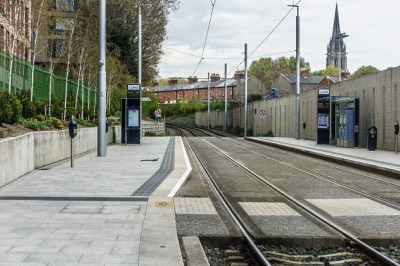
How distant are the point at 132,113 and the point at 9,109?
15.5 metres

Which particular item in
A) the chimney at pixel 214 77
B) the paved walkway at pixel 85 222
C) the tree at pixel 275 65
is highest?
the tree at pixel 275 65

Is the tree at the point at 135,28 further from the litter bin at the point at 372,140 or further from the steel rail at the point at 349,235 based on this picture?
the steel rail at the point at 349,235

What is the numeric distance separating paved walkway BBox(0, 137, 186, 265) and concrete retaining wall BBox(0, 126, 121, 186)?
11.9 inches

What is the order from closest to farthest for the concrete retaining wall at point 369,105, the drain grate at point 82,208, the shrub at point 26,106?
1. the drain grate at point 82,208
2. the shrub at point 26,106
3. the concrete retaining wall at point 369,105

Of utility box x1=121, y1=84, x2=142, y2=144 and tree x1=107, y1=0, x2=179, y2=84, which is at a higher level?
tree x1=107, y1=0, x2=179, y2=84

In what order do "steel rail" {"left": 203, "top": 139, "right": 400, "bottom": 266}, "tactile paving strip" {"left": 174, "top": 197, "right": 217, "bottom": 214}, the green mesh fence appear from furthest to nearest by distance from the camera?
1. the green mesh fence
2. "tactile paving strip" {"left": 174, "top": 197, "right": 217, "bottom": 214}
3. "steel rail" {"left": 203, "top": 139, "right": 400, "bottom": 266}

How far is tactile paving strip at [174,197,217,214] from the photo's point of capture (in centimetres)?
870

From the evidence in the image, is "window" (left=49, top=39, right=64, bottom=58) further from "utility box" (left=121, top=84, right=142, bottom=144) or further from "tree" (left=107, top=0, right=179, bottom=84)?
"tree" (left=107, top=0, right=179, bottom=84)

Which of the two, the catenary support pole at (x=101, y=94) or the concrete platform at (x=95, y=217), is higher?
the catenary support pole at (x=101, y=94)

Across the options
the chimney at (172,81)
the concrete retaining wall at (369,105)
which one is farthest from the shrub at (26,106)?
the chimney at (172,81)

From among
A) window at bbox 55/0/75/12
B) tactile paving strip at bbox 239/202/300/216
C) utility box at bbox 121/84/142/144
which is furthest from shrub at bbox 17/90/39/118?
utility box at bbox 121/84/142/144

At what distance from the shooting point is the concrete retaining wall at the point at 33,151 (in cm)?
1120

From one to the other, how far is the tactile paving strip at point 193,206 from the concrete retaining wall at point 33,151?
11.8 feet

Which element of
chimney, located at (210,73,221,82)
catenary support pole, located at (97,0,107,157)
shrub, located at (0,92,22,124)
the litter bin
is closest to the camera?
shrub, located at (0,92,22,124)
